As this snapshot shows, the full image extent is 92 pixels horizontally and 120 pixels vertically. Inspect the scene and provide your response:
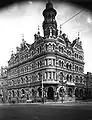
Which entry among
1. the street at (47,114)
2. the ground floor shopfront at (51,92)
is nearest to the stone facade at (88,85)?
the ground floor shopfront at (51,92)

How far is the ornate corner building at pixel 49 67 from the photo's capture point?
21.7 meters

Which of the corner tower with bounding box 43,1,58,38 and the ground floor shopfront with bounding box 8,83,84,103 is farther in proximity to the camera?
the corner tower with bounding box 43,1,58,38

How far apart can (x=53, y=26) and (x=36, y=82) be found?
8.20 meters

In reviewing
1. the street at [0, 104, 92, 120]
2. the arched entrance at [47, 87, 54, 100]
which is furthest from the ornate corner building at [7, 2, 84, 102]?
the street at [0, 104, 92, 120]

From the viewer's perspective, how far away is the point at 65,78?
920 inches

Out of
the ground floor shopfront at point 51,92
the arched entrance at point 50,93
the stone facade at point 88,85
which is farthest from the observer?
the stone facade at point 88,85

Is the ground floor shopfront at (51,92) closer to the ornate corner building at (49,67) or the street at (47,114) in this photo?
the ornate corner building at (49,67)

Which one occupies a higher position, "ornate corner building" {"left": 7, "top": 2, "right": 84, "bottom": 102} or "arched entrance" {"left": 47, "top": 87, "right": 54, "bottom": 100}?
"ornate corner building" {"left": 7, "top": 2, "right": 84, "bottom": 102}

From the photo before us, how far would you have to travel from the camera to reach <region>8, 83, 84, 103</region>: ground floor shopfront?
21225 mm

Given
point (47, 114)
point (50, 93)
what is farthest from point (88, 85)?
point (47, 114)

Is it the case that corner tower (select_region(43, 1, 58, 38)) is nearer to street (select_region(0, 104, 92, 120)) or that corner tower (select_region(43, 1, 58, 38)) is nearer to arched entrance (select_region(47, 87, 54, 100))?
arched entrance (select_region(47, 87, 54, 100))

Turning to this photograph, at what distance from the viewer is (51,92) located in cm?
2186

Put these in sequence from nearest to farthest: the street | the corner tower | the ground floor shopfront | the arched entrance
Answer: the street, the ground floor shopfront, the arched entrance, the corner tower

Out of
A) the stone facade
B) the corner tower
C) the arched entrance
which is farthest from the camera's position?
the stone facade
